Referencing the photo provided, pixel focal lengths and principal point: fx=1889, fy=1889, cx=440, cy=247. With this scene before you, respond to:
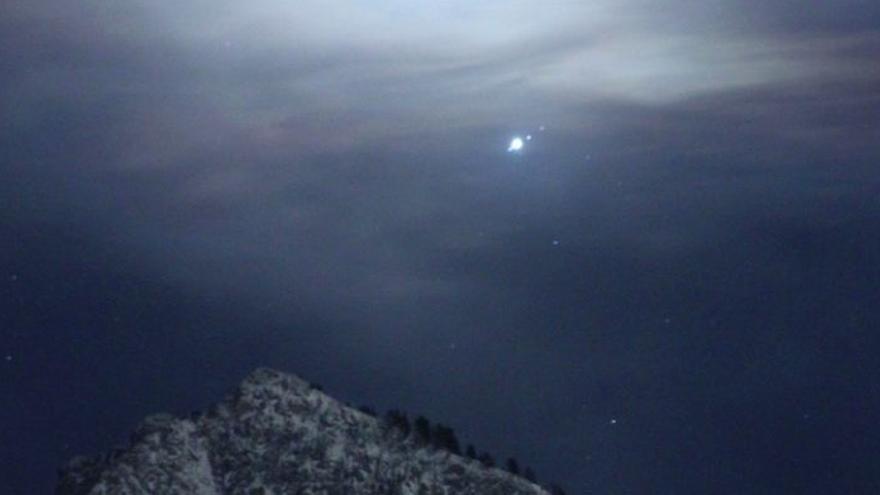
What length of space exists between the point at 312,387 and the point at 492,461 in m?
18.3

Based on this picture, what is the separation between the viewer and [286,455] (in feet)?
547

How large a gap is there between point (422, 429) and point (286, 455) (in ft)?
40.5

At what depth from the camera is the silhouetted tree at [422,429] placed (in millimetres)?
164750

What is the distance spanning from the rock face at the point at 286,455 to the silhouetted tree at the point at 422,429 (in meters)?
0.81

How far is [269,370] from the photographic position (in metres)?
169

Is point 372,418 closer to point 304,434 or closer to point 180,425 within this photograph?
point 304,434

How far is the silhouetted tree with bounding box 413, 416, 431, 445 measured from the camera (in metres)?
165

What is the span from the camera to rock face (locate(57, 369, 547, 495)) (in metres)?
161

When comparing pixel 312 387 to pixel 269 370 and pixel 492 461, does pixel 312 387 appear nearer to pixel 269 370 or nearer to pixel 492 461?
pixel 269 370

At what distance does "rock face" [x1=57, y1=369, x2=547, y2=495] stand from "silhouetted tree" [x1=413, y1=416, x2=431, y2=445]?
2.67 ft

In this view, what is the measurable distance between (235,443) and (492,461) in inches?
903

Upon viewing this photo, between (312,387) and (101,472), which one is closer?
(101,472)

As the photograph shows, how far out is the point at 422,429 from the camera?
165250mm

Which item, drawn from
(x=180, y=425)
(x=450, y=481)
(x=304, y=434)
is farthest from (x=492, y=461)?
(x=180, y=425)
